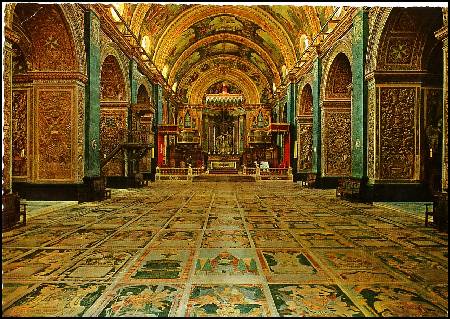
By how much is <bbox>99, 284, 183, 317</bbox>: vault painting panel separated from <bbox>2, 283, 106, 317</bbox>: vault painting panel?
19 cm

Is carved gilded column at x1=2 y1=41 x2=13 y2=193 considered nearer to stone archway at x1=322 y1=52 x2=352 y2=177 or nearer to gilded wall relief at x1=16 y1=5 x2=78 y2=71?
gilded wall relief at x1=16 y1=5 x2=78 y2=71

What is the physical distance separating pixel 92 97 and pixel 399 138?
933 centimetres

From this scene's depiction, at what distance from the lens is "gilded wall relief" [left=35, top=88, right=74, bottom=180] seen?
1128 cm

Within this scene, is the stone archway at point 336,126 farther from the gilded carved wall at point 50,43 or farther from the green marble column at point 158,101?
the green marble column at point 158,101

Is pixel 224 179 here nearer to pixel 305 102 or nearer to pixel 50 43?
pixel 305 102

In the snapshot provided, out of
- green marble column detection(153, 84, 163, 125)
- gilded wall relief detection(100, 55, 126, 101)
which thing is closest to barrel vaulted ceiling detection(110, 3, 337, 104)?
green marble column detection(153, 84, 163, 125)

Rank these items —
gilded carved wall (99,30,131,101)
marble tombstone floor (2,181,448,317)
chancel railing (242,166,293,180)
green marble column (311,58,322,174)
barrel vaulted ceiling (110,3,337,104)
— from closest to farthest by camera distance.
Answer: marble tombstone floor (2,181,448,317) < gilded carved wall (99,30,131,101) < green marble column (311,58,322,174) < barrel vaulted ceiling (110,3,337,104) < chancel railing (242,166,293,180)

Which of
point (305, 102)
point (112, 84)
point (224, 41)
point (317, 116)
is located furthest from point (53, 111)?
point (224, 41)

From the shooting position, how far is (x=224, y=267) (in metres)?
4.59

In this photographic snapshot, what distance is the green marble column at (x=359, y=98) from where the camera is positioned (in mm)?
12164

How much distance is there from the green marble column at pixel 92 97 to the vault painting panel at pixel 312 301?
31.2 feet

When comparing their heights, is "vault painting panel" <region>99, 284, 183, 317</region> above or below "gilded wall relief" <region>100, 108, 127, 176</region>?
below

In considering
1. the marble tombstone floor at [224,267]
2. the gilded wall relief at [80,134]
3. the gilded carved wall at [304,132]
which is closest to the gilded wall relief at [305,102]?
the gilded carved wall at [304,132]

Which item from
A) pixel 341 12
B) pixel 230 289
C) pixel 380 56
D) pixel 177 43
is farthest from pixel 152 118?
pixel 230 289
